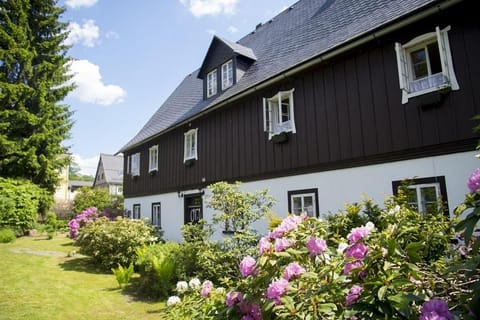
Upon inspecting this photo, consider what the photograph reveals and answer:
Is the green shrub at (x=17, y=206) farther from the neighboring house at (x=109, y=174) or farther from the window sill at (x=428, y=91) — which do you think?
the neighboring house at (x=109, y=174)

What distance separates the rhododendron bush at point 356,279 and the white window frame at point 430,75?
4.41m

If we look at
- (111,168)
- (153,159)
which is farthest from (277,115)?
(111,168)

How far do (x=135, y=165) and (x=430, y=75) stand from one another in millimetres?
16252

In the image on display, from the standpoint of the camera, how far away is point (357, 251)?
1796mm

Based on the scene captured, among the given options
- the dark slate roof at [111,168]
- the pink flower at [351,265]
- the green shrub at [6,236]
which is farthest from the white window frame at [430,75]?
the dark slate roof at [111,168]

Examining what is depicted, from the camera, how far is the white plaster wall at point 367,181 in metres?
5.42

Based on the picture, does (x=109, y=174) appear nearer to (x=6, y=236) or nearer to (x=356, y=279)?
(x=6, y=236)

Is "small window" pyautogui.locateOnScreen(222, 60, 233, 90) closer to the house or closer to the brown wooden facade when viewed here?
the house

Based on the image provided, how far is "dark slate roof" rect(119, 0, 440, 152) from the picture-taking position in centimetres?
722

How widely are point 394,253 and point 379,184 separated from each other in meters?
5.44

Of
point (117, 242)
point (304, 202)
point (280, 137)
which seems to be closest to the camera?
point (304, 202)

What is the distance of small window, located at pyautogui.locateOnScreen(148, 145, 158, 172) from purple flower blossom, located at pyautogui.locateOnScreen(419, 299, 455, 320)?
15.4 metres

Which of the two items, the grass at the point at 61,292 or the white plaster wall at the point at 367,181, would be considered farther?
the grass at the point at 61,292

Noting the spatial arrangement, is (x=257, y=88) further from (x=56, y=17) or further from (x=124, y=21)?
(x=56, y=17)
